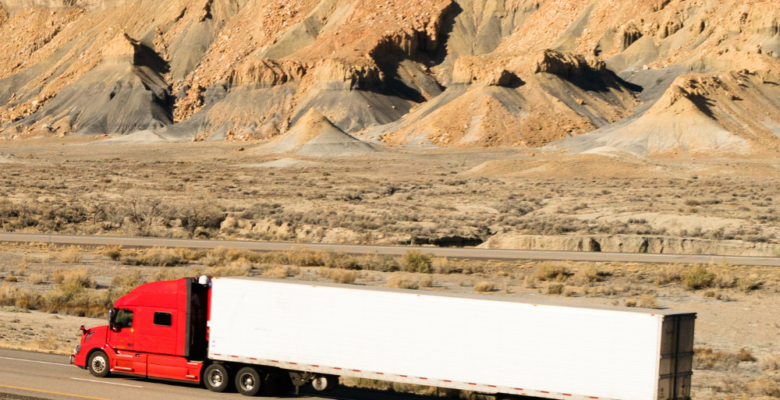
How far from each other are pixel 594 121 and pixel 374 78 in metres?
36.9

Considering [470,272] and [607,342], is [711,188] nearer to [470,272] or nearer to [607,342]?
[470,272]

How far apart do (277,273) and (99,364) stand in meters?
12.1

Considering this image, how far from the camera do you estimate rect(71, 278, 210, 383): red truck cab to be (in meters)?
13.8

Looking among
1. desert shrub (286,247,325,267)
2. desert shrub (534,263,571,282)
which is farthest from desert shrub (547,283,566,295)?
desert shrub (286,247,325,267)

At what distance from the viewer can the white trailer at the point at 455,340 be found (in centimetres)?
1113

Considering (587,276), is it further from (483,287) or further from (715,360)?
(715,360)

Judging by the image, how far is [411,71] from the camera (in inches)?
5714

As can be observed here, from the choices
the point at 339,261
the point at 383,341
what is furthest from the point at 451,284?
the point at 383,341

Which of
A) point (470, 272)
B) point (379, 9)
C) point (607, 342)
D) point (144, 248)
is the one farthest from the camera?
point (379, 9)

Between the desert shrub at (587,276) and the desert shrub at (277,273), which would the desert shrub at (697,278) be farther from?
the desert shrub at (277,273)

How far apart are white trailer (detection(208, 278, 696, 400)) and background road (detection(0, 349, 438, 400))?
0.93 metres

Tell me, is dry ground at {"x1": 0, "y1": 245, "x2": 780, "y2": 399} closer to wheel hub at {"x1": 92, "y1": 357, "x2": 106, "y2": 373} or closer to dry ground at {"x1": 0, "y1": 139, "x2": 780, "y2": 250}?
wheel hub at {"x1": 92, "y1": 357, "x2": 106, "y2": 373}

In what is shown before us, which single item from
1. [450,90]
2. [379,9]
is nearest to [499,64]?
[450,90]

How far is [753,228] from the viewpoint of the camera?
40219 mm
